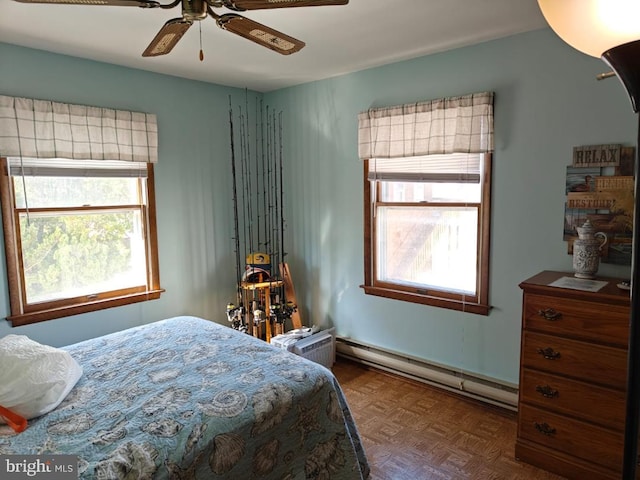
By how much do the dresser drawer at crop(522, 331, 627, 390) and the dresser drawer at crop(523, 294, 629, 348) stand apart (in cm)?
5

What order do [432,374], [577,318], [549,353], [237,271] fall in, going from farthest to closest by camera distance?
[237,271]
[432,374]
[549,353]
[577,318]

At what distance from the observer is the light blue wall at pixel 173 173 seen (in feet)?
9.05

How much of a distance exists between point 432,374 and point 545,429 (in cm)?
95

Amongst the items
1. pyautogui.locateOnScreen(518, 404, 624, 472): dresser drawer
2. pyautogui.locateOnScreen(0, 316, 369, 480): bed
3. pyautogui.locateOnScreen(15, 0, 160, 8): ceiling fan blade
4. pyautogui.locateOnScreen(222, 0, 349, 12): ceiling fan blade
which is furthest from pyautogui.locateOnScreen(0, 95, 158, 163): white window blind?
pyautogui.locateOnScreen(518, 404, 624, 472): dresser drawer

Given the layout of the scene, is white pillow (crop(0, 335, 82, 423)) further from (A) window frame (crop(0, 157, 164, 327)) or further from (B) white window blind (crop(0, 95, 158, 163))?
(B) white window blind (crop(0, 95, 158, 163))

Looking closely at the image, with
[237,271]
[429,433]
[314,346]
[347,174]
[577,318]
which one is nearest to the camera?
[577,318]

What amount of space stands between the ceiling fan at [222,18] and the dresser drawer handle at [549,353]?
6.28ft

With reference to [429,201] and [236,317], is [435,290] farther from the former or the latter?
[236,317]

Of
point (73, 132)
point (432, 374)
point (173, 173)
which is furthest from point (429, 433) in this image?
point (73, 132)

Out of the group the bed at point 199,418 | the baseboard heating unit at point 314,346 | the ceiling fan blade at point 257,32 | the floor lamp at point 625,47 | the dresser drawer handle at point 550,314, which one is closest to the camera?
the floor lamp at point 625,47

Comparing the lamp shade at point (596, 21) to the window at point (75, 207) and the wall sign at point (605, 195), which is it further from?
the window at point (75, 207)

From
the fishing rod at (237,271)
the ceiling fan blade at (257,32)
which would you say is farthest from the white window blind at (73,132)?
the ceiling fan blade at (257,32)

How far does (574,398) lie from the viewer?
213cm

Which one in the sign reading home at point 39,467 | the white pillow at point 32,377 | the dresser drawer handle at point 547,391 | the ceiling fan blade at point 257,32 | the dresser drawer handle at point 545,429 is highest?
the ceiling fan blade at point 257,32
